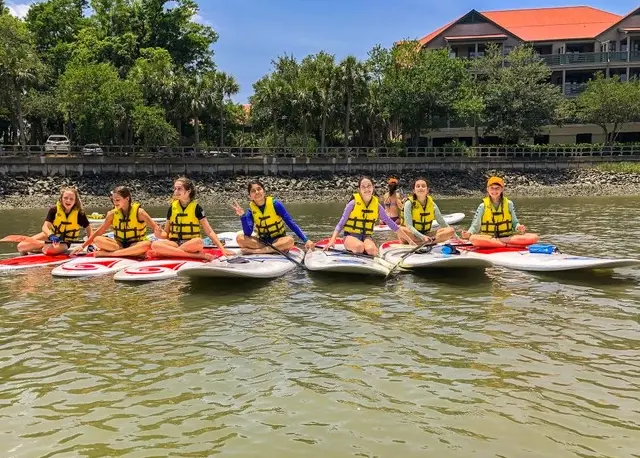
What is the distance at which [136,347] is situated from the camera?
20.7 ft

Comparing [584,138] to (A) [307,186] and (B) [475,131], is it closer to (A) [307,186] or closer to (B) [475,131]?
(B) [475,131]

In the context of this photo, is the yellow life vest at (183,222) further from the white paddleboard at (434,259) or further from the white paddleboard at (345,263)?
the white paddleboard at (434,259)

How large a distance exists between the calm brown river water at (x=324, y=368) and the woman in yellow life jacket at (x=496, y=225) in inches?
49.4

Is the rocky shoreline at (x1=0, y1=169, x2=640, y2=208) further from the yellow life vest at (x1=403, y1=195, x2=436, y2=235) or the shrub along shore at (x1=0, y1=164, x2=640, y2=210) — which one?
the yellow life vest at (x1=403, y1=195, x2=436, y2=235)

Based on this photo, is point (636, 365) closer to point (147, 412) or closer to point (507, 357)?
point (507, 357)

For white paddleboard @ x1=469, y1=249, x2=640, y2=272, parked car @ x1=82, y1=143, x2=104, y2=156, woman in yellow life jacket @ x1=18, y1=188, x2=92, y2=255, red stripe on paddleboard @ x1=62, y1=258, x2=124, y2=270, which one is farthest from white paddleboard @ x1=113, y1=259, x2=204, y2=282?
parked car @ x1=82, y1=143, x2=104, y2=156

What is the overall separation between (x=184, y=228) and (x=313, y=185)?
92.6 feet

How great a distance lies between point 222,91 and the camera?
42531 millimetres

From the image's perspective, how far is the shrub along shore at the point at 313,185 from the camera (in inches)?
1265

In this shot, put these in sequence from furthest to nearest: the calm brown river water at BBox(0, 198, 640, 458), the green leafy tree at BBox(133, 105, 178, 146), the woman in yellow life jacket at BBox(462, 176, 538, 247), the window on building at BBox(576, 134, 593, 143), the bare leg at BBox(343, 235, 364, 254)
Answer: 1. the window on building at BBox(576, 134, 593, 143)
2. the green leafy tree at BBox(133, 105, 178, 146)
3. the woman in yellow life jacket at BBox(462, 176, 538, 247)
4. the bare leg at BBox(343, 235, 364, 254)
5. the calm brown river water at BBox(0, 198, 640, 458)

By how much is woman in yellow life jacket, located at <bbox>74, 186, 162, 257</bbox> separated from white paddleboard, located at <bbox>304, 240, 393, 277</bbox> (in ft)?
10.0

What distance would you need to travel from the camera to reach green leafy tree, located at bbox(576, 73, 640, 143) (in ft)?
148

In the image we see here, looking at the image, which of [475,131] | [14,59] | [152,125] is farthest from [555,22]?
[14,59]

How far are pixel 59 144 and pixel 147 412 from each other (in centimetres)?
3925
